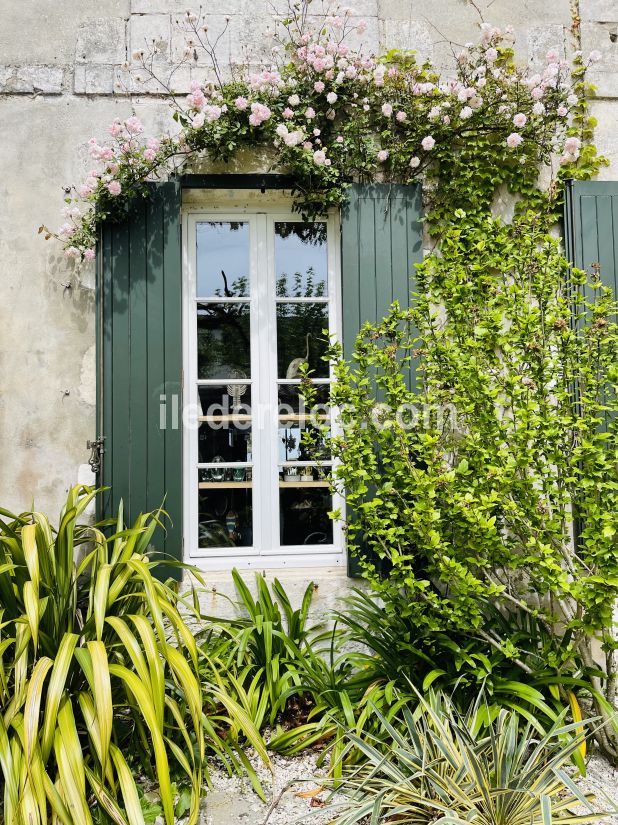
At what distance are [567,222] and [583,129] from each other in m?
0.54

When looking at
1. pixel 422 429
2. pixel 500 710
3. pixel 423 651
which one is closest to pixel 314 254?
pixel 422 429

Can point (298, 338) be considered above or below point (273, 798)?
above

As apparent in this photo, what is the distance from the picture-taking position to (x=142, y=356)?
10.3ft

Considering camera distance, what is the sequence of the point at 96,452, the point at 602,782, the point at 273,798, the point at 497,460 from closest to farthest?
1. the point at 273,798
2. the point at 602,782
3. the point at 497,460
4. the point at 96,452

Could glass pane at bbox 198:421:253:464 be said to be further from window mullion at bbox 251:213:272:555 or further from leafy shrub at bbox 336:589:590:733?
leafy shrub at bbox 336:589:590:733

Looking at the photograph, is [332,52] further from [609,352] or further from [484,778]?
[484,778]

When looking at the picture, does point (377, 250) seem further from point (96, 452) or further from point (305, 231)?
point (96, 452)

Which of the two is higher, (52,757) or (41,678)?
(41,678)

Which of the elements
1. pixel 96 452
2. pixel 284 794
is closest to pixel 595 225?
pixel 96 452

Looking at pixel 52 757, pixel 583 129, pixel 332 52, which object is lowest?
pixel 52 757

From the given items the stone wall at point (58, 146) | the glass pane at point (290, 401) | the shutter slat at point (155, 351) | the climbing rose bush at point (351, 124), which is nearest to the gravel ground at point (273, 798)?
the stone wall at point (58, 146)

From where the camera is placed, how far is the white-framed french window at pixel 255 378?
3295 millimetres

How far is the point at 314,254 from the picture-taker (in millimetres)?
3408

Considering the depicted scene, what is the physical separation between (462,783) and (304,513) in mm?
1530
